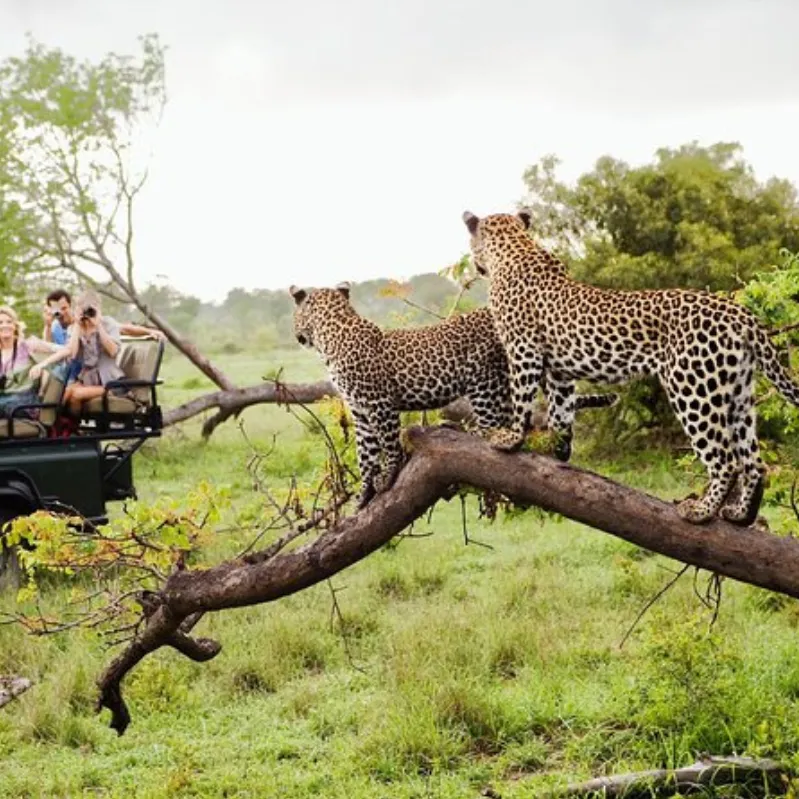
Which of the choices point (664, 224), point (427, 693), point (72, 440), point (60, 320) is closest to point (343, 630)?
point (427, 693)

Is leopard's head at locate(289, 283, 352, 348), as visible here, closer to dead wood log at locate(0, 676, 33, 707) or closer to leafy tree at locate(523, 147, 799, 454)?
dead wood log at locate(0, 676, 33, 707)

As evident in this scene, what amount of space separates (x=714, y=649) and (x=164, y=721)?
3443 millimetres

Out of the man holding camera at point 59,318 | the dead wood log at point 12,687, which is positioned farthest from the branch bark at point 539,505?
the man holding camera at point 59,318

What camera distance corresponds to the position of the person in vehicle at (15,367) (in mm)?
10141

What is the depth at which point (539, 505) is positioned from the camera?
4715 mm

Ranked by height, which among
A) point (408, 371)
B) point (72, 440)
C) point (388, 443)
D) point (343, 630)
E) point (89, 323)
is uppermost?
point (89, 323)

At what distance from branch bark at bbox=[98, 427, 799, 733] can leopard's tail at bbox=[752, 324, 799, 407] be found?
51cm

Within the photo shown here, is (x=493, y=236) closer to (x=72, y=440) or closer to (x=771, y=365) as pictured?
(x=771, y=365)

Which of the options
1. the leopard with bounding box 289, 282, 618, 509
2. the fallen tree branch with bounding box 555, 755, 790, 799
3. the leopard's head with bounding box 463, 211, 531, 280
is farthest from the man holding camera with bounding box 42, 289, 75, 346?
the leopard's head with bounding box 463, 211, 531, 280

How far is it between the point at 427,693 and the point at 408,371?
394cm

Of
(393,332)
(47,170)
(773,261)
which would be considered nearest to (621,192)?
(773,261)

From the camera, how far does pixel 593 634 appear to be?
9.53 m

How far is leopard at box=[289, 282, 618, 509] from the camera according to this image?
4715 mm

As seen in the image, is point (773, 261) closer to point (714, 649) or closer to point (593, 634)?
point (593, 634)
